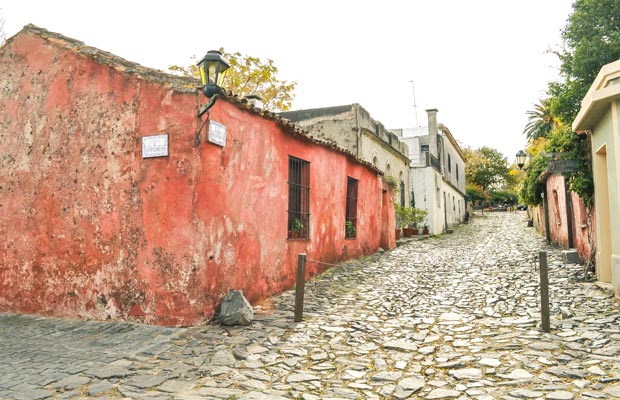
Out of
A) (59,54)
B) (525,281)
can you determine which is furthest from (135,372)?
(525,281)

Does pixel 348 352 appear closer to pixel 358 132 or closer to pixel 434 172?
pixel 358 132

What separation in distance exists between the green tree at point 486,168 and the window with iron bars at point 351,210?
40.1 metres

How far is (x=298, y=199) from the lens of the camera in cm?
911

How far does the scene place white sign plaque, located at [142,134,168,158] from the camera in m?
5.70

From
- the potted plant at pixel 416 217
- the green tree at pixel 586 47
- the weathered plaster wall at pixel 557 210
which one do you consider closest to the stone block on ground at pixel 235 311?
the weathered plaster wall at pixel 557 210

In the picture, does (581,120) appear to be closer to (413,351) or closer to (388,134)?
(413,351)

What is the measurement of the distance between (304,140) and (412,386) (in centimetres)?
580

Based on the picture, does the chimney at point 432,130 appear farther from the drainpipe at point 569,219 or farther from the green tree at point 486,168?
the green tree at point 486,168

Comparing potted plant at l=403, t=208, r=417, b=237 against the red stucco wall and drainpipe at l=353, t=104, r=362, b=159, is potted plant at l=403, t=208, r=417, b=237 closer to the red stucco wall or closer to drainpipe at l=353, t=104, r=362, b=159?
drainpipe at l=353, t=104, r=362, b=159

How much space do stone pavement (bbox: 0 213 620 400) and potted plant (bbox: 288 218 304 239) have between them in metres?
1.51

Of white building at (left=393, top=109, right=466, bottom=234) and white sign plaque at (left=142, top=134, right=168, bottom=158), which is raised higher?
white building at (left=393, top=109, right=466, bottom=234)

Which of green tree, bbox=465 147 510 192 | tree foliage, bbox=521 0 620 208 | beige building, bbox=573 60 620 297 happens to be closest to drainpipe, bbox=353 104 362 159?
tree foliage, bbox=521 0 620 208

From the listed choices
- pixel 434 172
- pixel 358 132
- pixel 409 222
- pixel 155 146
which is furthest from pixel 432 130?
pixel 155 146

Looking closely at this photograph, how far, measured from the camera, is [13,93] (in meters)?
6.95
